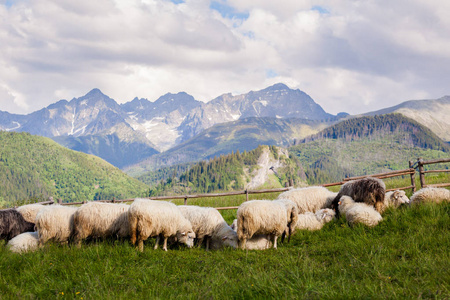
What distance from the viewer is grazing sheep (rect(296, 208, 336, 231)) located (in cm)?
1208

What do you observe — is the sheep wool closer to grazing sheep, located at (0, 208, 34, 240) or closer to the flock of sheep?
the flock of sheep

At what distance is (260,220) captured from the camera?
10500mm

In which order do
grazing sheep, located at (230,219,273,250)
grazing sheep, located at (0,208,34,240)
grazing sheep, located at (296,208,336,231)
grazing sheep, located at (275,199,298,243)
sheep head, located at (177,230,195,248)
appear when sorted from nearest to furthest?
1. grazing sheep, located at (230,219,273,250)
2. sheep head, located at (177,230,195,248)
3. grazing sheep, located at (275,199,298,243)
4. grazing sheep, located at (0,208,34,240)
5. grazing sheep, located at (296,208,336,231)

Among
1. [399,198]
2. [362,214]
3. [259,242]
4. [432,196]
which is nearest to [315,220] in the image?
[362,214]

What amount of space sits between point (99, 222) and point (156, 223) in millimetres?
1900

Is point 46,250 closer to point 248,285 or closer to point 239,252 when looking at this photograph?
point 239,252

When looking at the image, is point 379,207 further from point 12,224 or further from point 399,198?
point 12,224

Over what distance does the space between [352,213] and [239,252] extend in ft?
13.6

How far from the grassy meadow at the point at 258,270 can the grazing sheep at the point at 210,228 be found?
3.92ft

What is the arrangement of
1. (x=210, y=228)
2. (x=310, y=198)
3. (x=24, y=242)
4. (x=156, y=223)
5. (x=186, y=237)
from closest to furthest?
(x=156, y=223)
(x=24, y=242)
(x=186, y=237)
(x=210, y=228)
(x=310, y=198)

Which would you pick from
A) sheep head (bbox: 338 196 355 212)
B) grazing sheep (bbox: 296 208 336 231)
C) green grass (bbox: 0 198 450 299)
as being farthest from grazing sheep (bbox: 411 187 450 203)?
grazing sheep (bbox: 296 208 336 231)

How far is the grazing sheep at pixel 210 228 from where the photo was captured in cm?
1119

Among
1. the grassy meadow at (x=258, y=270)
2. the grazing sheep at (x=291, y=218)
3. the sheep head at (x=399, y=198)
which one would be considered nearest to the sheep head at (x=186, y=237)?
the grassy meadow at (x=258, y=270)

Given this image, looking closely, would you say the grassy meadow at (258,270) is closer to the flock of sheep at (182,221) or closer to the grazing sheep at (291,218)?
the flock of sheep at (182,221)
